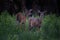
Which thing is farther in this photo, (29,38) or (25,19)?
(25,19)

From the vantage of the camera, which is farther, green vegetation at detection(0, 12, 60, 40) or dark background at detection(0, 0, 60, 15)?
dark background at detection(0, 0, 60, 15)

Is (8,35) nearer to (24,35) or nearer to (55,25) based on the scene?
(24,35)

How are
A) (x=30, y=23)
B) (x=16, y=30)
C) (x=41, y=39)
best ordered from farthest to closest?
(x=30, y=23) → (x=16, y=30) → (x=41, y=39)

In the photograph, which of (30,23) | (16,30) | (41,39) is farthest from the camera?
(30,23)

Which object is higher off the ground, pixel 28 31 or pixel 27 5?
pixel 27 5

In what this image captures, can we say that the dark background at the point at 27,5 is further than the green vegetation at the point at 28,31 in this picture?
Yes

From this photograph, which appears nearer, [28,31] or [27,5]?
[28,31]

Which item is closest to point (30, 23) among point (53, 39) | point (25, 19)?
point (25, 19)

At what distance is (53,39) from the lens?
5395 millimetres

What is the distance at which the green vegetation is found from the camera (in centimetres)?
533

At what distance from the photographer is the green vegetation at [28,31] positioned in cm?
533

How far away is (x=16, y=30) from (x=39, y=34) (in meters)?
0.57

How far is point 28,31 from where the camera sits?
229 inches

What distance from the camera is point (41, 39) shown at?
5.27m
